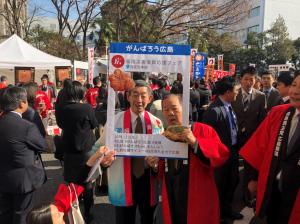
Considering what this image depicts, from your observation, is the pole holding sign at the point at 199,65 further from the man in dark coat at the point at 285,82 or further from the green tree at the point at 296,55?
the green tree at the point at 296,55

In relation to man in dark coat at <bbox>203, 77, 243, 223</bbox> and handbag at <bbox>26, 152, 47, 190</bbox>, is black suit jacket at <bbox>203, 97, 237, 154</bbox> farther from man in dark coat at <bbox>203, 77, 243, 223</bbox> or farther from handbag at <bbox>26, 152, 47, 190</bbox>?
handbag at <bbox>26, 152, 47, 190</bbox>

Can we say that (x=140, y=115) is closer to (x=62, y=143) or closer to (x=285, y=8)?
(x=62, y=143)

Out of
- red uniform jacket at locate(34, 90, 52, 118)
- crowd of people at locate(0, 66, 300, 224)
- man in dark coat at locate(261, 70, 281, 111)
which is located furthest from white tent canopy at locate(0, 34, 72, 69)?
man in dark coat at locate(261, 70, 281, 111)

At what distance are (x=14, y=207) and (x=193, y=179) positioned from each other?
1964mm

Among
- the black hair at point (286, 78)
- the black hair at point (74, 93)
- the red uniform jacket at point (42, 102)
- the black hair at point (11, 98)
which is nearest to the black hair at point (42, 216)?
the black hair at point (11, 98)

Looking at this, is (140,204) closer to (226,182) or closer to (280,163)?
(280,163)

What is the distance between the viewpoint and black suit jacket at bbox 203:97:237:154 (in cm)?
400

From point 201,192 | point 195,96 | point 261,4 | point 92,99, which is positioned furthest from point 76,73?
point 261,4

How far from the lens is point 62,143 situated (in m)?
4.21

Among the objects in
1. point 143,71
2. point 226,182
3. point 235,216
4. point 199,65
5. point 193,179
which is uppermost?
point 199,65

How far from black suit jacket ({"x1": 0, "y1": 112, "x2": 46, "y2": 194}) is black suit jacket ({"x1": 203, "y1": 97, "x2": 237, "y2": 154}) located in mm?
1973

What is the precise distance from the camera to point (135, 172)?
2.73 meters

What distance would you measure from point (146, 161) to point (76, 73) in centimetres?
1239

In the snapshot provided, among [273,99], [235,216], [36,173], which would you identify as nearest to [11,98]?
[36,173]
